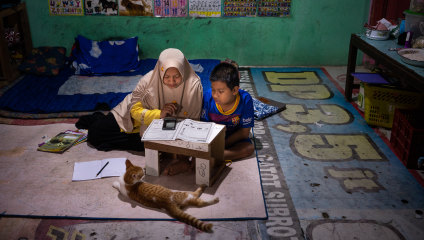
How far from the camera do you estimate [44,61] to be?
4832 mm

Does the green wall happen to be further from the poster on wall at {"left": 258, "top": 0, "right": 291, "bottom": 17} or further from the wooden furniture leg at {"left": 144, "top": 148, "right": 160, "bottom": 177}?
the wooden furniture leg at {"left": 144, "top": 148, "right": 160, "bottom": 177}

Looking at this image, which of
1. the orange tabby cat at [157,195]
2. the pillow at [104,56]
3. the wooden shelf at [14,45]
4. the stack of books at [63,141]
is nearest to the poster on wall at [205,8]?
the pillow at [104,56]

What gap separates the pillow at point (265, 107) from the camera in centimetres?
368

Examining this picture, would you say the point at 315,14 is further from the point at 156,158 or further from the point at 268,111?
the point at 156,158

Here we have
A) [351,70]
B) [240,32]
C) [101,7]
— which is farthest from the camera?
[240,32]

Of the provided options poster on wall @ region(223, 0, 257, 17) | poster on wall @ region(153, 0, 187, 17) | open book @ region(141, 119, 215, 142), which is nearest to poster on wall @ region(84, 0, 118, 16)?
poster on wall @ region(153, 0, 187, 17)

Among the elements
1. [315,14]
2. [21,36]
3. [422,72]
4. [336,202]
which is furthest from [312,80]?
[21,36]

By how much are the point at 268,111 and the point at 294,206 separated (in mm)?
1515

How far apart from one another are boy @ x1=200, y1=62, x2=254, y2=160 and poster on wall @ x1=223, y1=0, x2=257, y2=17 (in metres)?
2.63

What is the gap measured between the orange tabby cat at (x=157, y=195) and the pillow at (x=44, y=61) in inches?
114

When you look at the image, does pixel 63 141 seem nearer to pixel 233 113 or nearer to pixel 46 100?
pixel 46 100

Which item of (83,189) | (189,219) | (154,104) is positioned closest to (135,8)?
(154,104)

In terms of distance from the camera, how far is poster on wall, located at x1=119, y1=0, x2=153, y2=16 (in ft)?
16.7

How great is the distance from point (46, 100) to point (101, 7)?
178cm
